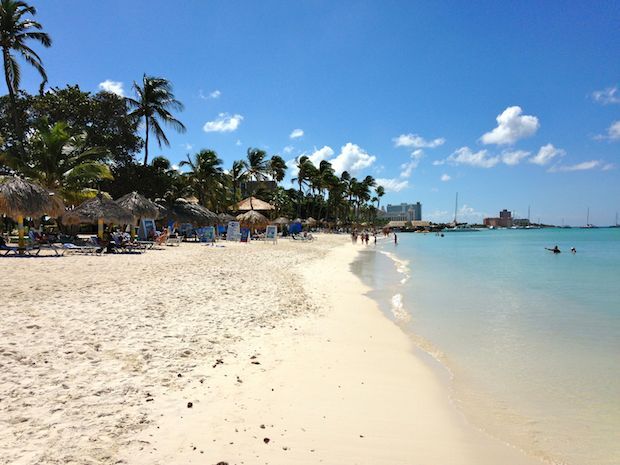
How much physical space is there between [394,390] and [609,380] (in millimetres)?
3421

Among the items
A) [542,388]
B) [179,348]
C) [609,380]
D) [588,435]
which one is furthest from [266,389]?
[609,380]

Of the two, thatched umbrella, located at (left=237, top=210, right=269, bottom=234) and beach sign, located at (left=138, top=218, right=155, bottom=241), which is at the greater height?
thatched umbrella, located at (left=237, top=210, right=269, bottom=234)

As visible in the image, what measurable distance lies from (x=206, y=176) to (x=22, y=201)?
19.4 metres

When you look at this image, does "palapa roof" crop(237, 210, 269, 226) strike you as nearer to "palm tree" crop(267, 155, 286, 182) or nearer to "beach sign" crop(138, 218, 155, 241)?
"beach sign" crop(138, 218, 155, 241)

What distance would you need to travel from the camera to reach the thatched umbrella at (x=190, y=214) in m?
25.7

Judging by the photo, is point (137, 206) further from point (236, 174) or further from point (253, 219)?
point (236, 174)

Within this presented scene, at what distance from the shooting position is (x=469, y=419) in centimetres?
413

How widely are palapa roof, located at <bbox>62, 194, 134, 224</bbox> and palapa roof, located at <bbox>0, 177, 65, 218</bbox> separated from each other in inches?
94.7

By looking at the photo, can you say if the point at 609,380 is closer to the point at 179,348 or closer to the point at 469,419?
the point at 469,419

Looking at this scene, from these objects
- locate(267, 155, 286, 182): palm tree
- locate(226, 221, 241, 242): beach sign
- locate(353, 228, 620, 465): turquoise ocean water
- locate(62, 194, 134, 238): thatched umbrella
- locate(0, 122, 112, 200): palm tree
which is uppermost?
locate(267, 155, 286, 182): palm tree

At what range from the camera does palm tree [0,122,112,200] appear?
18.7 m

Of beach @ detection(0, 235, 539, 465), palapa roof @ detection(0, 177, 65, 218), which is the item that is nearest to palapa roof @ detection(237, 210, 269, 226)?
palapa roof @ detection(0, 177, 65, 218)

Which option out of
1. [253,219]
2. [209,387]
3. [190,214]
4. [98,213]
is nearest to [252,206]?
[253,219]

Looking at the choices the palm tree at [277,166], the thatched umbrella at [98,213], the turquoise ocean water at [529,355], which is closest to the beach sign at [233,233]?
the thatched umbrella at [98,213]
